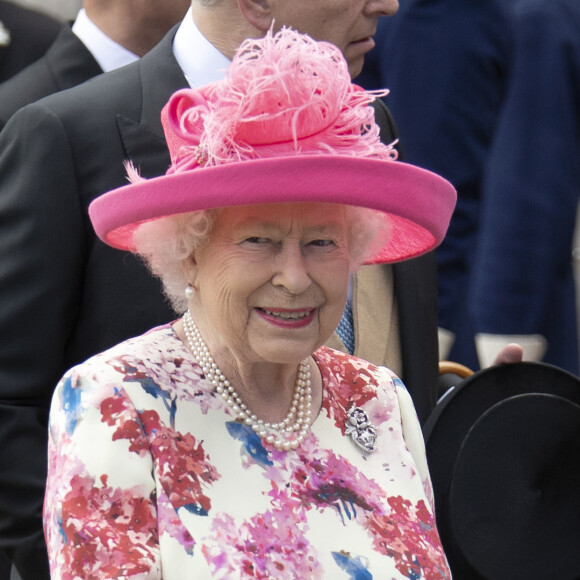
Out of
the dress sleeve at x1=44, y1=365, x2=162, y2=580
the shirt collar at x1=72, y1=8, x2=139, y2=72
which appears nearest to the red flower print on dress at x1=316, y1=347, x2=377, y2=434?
the dress sleeve at x1=44, y1=365, x2=162, y2=580

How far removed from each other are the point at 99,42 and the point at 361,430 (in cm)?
202

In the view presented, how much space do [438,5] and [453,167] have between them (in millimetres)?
559

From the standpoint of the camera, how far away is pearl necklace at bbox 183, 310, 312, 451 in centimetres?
235

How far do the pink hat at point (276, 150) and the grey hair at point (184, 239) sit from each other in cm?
5

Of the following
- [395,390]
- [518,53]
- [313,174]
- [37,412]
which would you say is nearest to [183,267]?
[313,174]

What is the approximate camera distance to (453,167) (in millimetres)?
4590

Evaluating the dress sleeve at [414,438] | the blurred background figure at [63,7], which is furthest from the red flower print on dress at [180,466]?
the blurred background figure at [63,7]

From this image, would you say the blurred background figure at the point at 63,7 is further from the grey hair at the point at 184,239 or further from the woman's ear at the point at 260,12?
the grey hair at the point at 184,239

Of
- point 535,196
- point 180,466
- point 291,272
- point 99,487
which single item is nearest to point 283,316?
point 291,272

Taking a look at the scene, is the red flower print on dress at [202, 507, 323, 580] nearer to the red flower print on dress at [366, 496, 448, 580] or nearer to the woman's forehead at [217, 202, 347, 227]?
the red flower print on dress at [366, 496, 448, 580]

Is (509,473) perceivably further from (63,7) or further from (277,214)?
(63,7)

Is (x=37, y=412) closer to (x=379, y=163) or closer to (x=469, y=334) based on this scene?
(x=379, y=163)

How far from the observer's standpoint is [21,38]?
4.72m

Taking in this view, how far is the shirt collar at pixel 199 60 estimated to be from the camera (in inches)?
124
